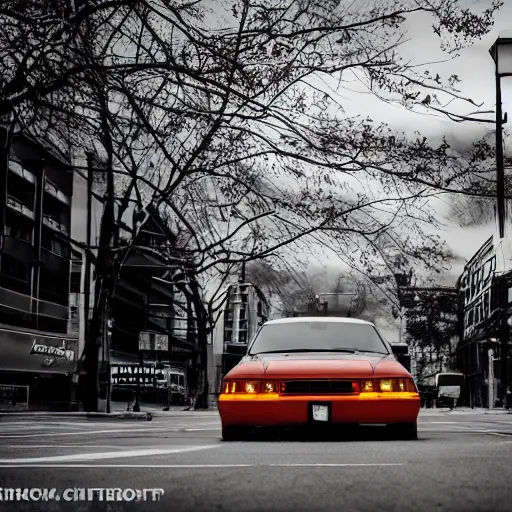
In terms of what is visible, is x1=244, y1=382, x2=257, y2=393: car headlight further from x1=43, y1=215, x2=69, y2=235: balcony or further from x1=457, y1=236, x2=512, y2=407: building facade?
x1=43, y1=215, x2=69, y2=235: balcony

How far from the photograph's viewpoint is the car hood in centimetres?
941

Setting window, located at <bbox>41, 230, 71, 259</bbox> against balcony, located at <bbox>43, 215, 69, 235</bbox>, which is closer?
balcony, located at <bbox>43, 215, 69, 235</bbox>

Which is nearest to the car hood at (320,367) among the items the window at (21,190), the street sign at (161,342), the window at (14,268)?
the street sign at (161,342)

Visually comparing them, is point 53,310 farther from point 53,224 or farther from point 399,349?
point 399,349

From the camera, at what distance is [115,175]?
24.6m

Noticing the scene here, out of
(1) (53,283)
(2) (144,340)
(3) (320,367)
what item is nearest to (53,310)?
(1) (53,283)

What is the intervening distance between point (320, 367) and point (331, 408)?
40 centimetres

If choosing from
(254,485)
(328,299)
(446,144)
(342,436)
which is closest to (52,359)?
(328,299)

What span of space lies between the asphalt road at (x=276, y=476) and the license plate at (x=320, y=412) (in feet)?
2.33

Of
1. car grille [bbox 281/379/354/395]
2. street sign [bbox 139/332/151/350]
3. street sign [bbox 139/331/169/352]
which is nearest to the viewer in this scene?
car grille [bbox 281/379/354/395]

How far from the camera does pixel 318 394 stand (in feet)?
30.7

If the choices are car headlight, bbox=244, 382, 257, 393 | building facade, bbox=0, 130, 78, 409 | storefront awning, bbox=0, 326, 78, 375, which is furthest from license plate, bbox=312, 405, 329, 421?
storefront awning, bbox=0, 326, 78, 375

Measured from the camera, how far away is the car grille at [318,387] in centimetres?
938

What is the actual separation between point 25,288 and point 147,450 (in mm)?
30110
